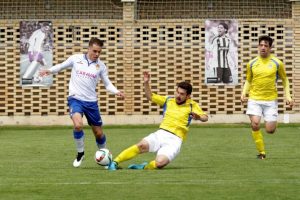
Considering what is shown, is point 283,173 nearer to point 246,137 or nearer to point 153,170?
point 153,170

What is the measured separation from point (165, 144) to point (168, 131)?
28cm

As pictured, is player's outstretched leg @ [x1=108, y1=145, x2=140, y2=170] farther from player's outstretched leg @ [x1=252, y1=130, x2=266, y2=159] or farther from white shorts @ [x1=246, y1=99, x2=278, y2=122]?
white shorts @ [x1=246, y1=99, x2=278, y2=122]

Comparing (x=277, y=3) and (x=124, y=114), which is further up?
(x=277, y=3)

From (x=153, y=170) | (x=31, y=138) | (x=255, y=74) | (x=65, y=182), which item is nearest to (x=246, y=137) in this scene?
(x=31, y=138)

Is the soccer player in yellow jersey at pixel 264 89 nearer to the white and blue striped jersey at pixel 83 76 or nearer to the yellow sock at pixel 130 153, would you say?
the white and blue striped jersey at pixel 83 76

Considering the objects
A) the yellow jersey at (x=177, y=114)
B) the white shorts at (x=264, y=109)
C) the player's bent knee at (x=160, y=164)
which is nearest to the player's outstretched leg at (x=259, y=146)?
the white shorts at (x=264, y=109)

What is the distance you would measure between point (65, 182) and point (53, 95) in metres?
17.7

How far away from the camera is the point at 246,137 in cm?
2431

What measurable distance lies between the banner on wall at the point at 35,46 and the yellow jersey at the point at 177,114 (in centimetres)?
1530

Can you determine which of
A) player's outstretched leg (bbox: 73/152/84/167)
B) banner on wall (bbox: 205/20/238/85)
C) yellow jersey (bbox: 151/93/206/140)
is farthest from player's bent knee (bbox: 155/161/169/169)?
banner on wall (bbox: 205/20/238/85)

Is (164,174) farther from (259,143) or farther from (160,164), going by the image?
(259,143)

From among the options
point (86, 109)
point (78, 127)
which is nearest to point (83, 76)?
point (86, 109)

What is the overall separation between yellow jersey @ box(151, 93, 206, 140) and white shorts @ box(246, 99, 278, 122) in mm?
2736

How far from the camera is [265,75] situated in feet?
58.7
